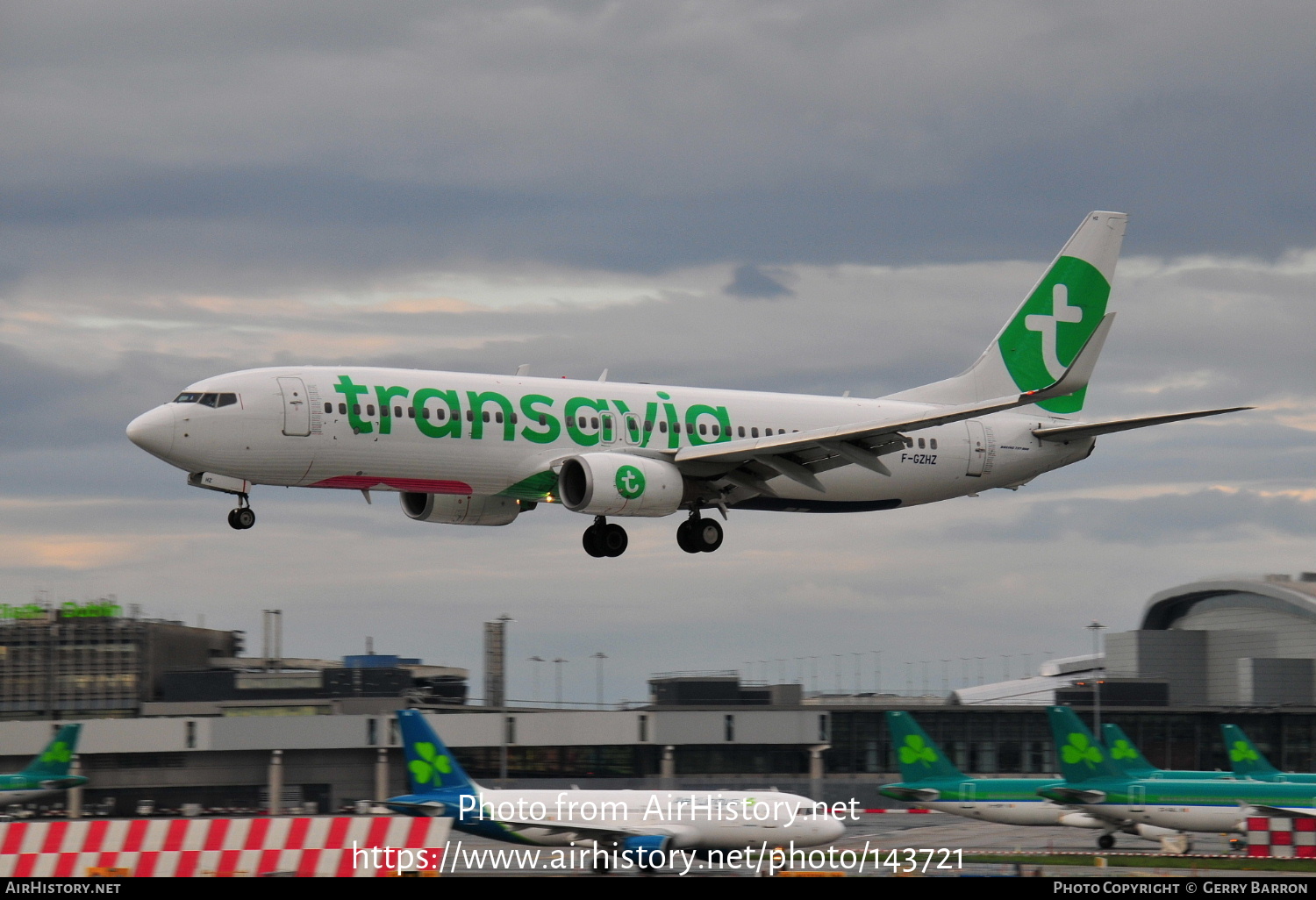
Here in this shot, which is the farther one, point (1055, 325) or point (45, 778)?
point (45, 778)

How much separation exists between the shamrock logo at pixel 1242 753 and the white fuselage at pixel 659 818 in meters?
23.0

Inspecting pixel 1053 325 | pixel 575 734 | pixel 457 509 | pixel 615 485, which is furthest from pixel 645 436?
pixel 575 734

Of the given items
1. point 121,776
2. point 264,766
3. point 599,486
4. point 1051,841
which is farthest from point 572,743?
point 599,486

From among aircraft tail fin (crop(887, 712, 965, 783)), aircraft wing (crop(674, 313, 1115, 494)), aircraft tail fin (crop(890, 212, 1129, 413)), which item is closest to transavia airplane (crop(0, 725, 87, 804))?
aircraft wing (crop(674, 313, 1115, 494))

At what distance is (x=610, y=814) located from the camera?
49.0 meters

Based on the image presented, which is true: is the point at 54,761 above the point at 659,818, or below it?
below

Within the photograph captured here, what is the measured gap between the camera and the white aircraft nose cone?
47156mm

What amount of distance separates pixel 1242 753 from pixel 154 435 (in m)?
45.6

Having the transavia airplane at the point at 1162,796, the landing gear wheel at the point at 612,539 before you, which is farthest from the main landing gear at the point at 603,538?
the transavia airplane at the point at 1162,796

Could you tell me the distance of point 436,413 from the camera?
1957 inches

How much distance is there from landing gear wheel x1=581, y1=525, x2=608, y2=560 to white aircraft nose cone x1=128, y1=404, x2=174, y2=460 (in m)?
15.7

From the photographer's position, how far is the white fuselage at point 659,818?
158 ft

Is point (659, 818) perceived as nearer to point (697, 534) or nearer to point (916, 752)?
point (697, 534)
